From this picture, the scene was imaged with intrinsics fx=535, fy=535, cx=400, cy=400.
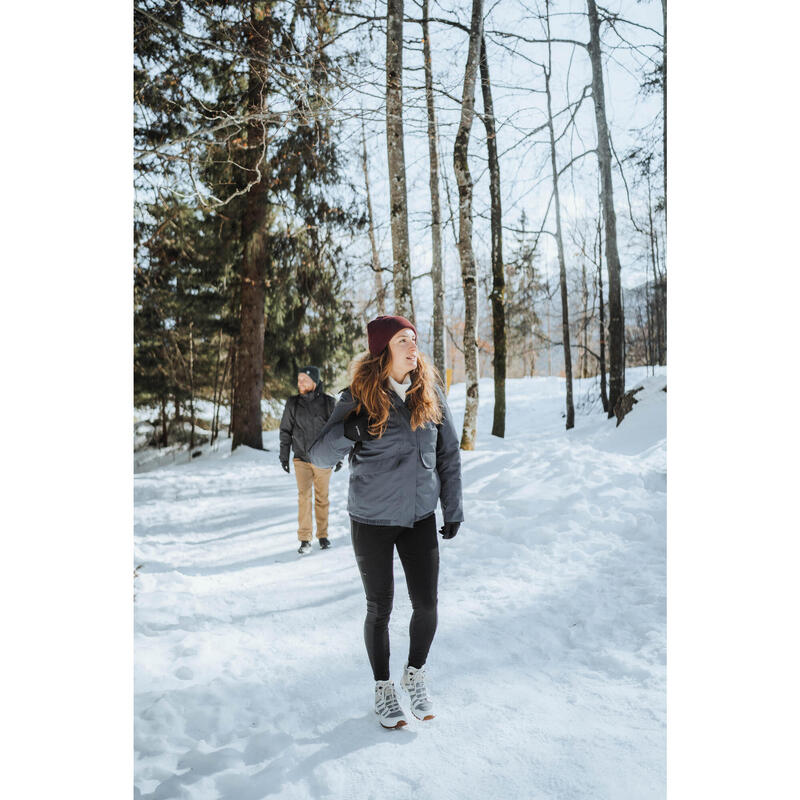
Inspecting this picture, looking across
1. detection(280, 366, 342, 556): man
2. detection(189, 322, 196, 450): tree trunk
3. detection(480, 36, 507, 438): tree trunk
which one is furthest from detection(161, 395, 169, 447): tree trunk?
detection(480, 36, 507, 438): tree trunk

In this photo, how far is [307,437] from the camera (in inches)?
153

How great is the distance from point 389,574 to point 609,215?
5.23 meters

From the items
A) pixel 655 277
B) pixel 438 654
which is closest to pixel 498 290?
pixel 655 277

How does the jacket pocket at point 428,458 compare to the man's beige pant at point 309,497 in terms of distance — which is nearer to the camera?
the jacket pocket at point 428,458

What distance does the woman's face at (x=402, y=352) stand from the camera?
1.86 meters

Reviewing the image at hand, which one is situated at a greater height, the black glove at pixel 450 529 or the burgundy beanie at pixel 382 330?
the burgundy beanie at pixel 382 330

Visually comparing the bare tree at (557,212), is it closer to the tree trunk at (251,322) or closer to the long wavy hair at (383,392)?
the tree trunk at (251,322)

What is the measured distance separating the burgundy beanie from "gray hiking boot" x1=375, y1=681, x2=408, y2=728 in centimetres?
118

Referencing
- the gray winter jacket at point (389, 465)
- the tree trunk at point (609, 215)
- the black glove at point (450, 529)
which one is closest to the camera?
the gray winter jacket at point (389, 465)

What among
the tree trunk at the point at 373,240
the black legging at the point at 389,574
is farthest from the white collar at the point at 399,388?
the tree trunk at the point at 373,240

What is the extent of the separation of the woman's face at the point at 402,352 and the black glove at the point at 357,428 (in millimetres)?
203
